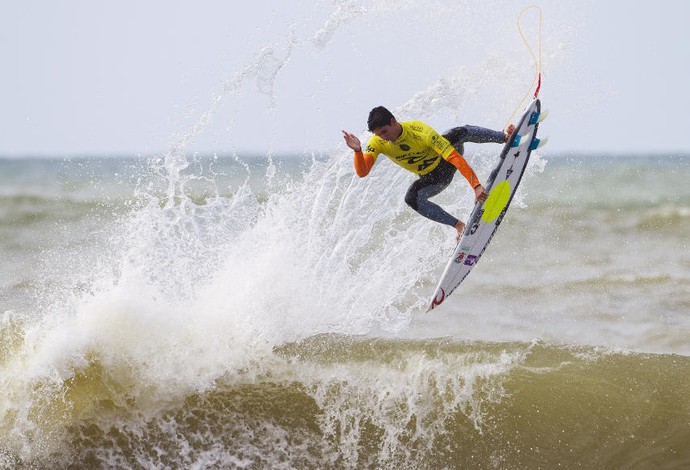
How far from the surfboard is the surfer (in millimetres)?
130

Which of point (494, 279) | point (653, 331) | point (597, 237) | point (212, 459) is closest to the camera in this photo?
point (212, 459)

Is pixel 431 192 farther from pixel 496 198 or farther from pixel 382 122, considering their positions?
pixel 382 122

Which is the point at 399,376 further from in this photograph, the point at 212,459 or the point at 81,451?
the point at 81,451

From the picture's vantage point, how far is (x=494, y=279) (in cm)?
1052

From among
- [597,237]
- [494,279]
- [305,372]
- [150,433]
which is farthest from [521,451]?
[597,237]

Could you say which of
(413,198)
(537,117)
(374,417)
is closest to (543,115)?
(537,117)

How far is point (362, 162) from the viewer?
632cm

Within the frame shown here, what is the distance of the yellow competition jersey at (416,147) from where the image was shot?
6195 millimetres

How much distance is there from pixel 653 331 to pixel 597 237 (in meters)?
5.80

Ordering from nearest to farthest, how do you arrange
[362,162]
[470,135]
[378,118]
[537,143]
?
[378,118] < [362,162] < [470,135] < [537,143]

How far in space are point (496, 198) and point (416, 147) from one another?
1.05 metres

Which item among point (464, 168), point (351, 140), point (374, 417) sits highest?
point (351, 140)

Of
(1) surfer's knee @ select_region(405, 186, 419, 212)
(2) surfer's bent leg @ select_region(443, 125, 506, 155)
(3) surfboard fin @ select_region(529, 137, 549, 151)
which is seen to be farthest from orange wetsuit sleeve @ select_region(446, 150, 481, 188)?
(3) surfboard fin @ select_region(529, 137, 549, 151)

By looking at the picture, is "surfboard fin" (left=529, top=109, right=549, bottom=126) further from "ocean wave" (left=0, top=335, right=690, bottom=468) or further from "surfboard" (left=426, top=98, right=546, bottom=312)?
"ocean wave" (left=0, top=335, right=690, bottom=468)
